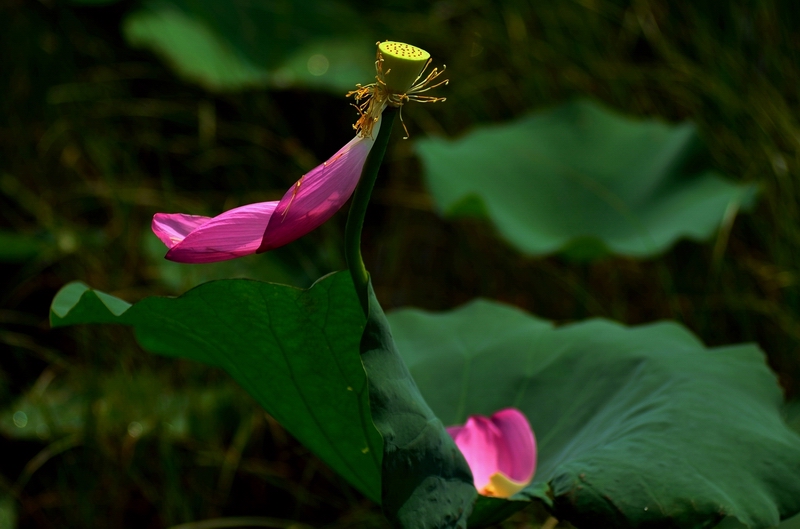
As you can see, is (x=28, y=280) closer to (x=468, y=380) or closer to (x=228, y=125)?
(x=228, y=125)

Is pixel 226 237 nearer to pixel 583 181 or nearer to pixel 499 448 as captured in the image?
pixel 499 448

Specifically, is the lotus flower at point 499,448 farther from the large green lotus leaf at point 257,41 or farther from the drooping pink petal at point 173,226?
the large green lotus leaf at point 257,41

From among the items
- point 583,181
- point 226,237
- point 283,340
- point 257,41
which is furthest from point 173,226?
point 257,41

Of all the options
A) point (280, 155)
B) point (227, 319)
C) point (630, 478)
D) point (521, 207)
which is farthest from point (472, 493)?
point (280, 155)

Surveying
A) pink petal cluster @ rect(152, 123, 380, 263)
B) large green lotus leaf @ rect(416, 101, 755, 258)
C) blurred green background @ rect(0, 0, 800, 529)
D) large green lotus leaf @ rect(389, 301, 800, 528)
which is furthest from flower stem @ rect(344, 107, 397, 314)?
large green lotus leaf @ rect(416, 101, 755, 258)

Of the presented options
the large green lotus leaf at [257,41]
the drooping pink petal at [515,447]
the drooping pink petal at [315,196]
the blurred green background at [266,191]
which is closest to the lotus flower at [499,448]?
the drooping pink petal at [515,447]

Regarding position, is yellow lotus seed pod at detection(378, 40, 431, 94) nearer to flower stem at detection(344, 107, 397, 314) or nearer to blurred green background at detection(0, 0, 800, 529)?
flower stem at detection(344, 107, 397, 314)
